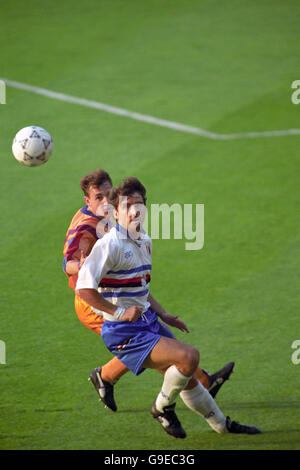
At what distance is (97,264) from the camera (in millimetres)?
5652

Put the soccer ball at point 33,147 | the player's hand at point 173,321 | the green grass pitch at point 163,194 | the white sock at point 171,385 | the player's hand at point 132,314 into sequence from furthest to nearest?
1. the soccer ball at point 33,147
2. the green grass pitch at point 163,194
3. the player's hand at point 173,321
4. the white sock at point 171,385
5. the player's hand at point 132,314

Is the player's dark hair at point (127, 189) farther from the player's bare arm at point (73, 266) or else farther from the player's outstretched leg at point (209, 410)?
the player's outstretched leg at point (209, 410)

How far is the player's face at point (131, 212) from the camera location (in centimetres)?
576

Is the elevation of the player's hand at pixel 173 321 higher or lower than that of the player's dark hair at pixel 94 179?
lower

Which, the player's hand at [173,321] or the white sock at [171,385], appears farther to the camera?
the player's hand at [173,321]

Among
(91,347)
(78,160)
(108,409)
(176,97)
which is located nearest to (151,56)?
(176,97)

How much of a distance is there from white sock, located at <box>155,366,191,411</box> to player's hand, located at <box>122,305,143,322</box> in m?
0.49

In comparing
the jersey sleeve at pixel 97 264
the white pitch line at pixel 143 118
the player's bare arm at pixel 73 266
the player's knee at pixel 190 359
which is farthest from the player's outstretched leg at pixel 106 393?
the white pitch line at pixel 143 118

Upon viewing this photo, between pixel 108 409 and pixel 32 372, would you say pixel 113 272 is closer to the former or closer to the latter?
pixel 108 409

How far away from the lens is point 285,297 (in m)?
8.41

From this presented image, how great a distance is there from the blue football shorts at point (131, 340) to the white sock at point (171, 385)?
0.22 m

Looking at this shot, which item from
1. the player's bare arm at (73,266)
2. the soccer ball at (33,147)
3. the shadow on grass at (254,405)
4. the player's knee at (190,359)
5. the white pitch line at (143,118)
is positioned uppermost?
the white pitch line at (143,118)

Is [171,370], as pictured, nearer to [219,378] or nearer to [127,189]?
[219,378]

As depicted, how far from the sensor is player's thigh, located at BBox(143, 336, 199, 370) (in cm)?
563
